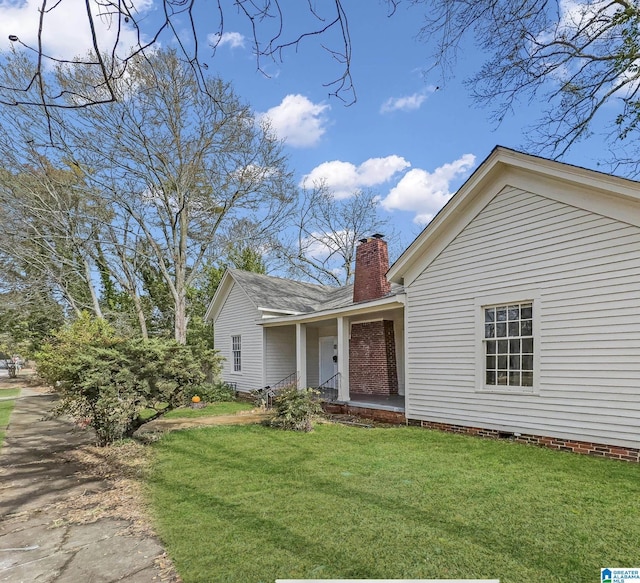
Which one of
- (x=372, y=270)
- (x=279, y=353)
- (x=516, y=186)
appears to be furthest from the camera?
(x=279, y=353)

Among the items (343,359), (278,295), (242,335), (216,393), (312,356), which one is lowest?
(216,393)

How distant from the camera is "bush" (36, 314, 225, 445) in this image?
285 inches

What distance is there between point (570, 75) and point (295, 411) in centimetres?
1006

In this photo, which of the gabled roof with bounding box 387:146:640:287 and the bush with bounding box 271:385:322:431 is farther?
the bush with bounding box 271:385:322:431

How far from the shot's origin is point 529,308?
7398 mm

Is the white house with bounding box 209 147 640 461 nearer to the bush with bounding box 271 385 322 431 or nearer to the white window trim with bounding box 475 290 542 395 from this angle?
the white window trim with bounding box 475 290 542 395

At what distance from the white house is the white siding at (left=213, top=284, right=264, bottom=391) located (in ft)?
23.8

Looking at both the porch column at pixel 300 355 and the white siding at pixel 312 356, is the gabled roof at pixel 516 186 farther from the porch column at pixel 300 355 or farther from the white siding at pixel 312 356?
the white siding at pixel 312 356

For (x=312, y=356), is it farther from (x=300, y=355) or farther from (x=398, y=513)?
(x=398, y=513)

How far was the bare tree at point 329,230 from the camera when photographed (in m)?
30.8

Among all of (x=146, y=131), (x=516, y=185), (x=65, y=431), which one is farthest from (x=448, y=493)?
(x=146, y=131)

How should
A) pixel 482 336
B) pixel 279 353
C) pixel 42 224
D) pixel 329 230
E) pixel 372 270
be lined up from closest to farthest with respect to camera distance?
pixel 482 336
pixel 372 270
pixel 279 353
pixel 42 224
pixel 329 230

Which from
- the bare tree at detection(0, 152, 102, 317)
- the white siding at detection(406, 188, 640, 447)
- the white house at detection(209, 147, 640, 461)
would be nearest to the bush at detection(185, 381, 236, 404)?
the bare tree at detection(0, 152, 102, 317)

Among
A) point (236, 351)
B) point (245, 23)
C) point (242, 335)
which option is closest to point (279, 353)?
point (242, 335)
